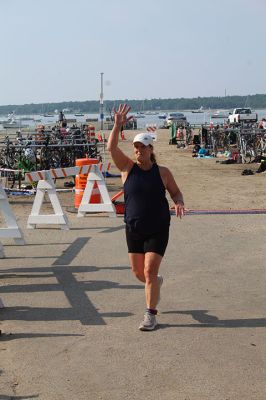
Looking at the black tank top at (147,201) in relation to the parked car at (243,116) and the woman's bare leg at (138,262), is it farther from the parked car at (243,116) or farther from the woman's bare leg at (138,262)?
the parked car at (243,116)

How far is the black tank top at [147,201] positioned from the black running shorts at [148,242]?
45mm

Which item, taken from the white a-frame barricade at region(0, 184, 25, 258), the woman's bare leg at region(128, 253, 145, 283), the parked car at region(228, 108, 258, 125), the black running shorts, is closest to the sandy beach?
the white a-frame barricade at region(0, 184, 25, 258)

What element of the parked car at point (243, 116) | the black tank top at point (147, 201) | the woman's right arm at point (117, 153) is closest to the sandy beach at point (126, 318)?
the black tank top at point (147, 201)

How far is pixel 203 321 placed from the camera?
6176 millimetres

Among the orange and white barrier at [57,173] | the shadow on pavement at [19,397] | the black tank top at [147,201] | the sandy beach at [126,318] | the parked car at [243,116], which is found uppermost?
the black tank top at [147,201]

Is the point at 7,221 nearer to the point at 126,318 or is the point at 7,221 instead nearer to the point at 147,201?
the point at 126,318

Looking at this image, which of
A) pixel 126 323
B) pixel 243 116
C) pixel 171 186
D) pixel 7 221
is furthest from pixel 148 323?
pixel 243 116

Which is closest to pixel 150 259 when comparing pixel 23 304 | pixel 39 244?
pixel 23 304

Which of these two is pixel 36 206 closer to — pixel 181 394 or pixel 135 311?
pixel 135 311

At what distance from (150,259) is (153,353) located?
3.26 feet

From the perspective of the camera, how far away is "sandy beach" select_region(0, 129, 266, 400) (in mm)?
4711

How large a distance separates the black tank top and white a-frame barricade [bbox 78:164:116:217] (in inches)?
260

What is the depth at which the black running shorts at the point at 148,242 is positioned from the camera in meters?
6.07

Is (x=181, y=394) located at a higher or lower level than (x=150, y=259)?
lower
